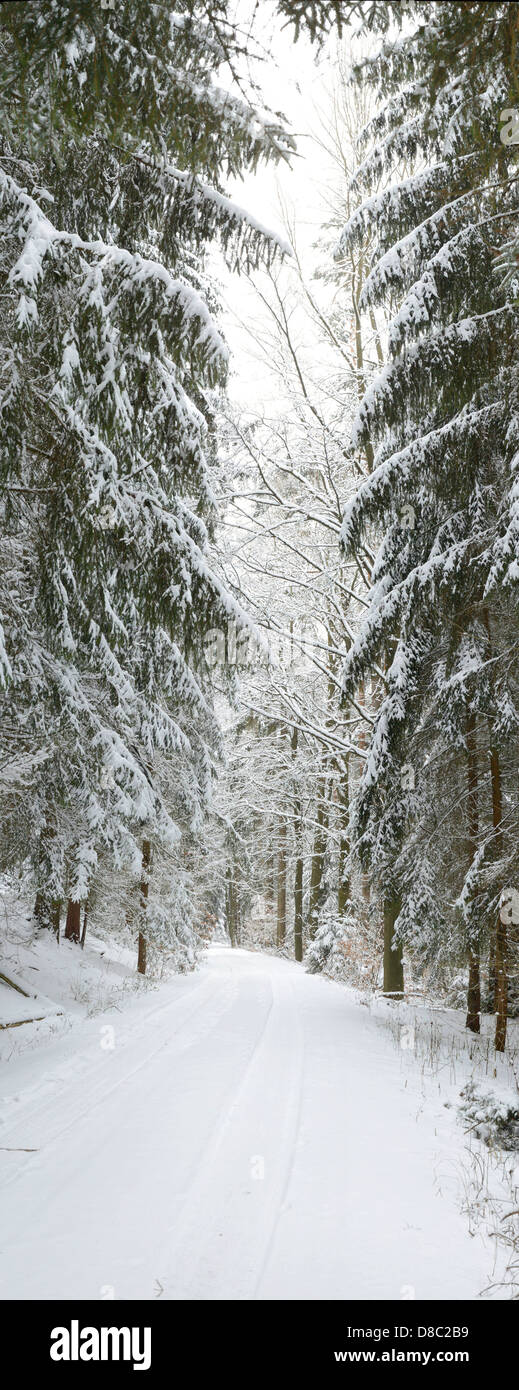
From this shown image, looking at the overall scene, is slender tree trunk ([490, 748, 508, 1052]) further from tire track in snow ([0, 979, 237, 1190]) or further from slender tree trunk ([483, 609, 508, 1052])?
tire track in snow ([0, 979, 237, 1190])

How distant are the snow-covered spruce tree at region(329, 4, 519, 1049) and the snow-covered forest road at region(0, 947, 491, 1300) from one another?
2633 mm

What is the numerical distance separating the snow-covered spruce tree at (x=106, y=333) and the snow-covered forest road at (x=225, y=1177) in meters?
2.81

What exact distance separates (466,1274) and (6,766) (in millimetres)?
4877

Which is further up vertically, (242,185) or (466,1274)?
(242,185)

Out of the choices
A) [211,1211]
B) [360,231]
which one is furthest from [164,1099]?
[360,231]

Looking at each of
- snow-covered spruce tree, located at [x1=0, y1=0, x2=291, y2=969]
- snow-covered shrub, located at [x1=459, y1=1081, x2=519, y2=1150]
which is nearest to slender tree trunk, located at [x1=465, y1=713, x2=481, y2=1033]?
snow-covered shrub, located at [x1=459, y1=1081, x2=519, y2=1150]

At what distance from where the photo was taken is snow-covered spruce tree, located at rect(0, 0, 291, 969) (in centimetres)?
367

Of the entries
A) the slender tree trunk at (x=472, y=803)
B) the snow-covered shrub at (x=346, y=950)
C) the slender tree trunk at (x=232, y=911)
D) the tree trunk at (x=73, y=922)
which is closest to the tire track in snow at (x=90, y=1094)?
the slender tree trunk at (x=472, y=803)

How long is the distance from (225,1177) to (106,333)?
15.9 feet

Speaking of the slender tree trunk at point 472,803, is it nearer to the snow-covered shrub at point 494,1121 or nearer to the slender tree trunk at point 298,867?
the snow-covered shrub at point 494,1121

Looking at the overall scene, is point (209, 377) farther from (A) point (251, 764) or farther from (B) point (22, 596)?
(A) point (251, 764)

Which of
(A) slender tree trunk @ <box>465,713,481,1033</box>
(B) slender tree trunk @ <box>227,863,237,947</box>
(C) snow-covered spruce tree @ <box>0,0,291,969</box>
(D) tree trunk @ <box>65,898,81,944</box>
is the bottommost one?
(B) slender tree trunk @ <box>227,863,237,947</box>

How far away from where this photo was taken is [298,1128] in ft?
17.7
